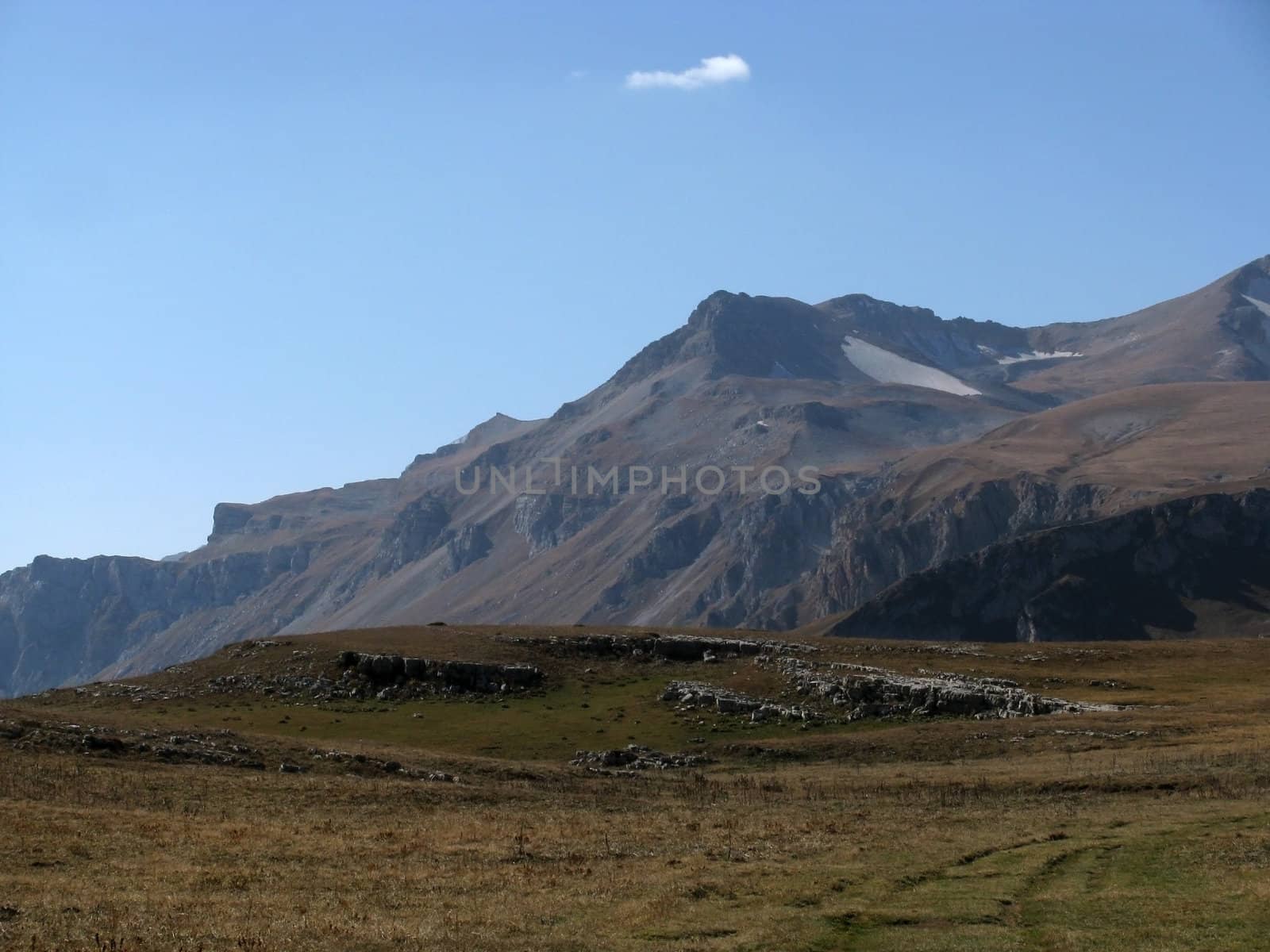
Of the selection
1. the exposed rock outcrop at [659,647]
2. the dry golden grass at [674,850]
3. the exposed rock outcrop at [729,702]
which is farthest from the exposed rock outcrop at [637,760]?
the exposed rock outcrop at [659,647]

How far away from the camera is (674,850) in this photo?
34281 mm

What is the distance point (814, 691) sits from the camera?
72.0 metres

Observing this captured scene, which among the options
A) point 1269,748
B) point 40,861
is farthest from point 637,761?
point 40,861

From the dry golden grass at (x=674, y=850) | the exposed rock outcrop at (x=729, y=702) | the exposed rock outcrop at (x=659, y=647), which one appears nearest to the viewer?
the dry golden grass at (x=674, y=850)

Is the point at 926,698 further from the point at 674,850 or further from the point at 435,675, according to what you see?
the point at 674,850

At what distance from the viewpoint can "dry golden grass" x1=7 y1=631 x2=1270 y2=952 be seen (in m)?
24.6

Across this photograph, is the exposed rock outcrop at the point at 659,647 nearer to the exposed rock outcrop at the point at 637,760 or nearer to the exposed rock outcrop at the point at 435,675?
the exposed rock outcrop at the point at 435,675

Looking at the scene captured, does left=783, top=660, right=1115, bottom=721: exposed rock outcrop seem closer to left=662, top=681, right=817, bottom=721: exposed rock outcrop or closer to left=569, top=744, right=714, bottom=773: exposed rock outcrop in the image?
left=662, top=681, right=817, bottom=721: exposed rock outcrop

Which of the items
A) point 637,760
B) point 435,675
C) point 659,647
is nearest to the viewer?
point 637,760

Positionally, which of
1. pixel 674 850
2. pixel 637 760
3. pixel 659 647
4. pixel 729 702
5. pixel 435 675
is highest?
pixel 659 647

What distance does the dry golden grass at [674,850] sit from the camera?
24.6 m

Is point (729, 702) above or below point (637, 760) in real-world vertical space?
above

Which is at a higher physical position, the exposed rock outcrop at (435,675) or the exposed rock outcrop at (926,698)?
the exposed rock outcrop at (435,675)

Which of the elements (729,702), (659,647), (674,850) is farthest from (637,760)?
(659,647)
